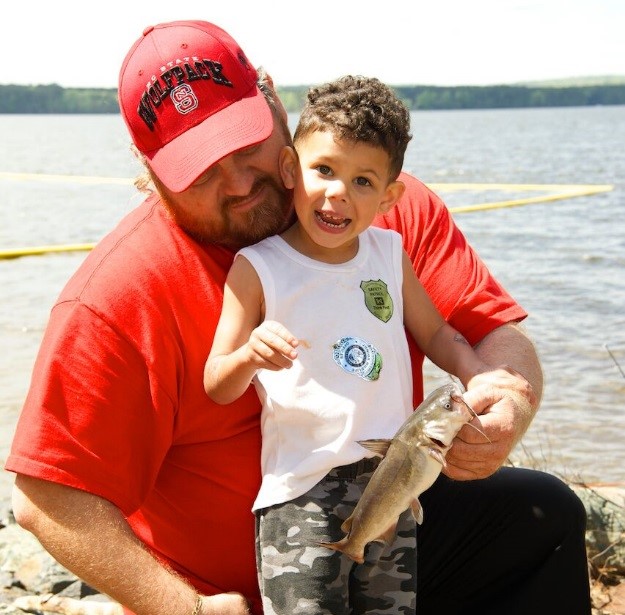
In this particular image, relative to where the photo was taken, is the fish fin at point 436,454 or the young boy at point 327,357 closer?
the fish fin at point 436,454

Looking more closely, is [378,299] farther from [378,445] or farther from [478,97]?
[478,97]

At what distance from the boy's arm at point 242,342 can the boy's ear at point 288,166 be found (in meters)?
0.32

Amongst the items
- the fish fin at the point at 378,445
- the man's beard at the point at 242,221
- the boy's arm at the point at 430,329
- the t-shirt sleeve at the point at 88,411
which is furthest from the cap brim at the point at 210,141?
the fish fin at the point at 378,445

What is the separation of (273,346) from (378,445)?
45 centimetres

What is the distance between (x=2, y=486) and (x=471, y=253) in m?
4.32

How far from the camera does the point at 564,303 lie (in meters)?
12.1

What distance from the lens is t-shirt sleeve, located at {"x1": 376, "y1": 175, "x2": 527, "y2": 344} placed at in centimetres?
363

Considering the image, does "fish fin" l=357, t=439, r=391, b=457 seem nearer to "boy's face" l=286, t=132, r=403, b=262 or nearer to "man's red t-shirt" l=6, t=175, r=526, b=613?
"man's red t-shirt" l=6, t=175, r=526, b=613

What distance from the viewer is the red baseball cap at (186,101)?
331cm

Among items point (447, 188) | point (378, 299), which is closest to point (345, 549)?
point (378, 299)

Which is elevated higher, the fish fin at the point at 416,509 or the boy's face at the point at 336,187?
the boy's face at the point at 336,187

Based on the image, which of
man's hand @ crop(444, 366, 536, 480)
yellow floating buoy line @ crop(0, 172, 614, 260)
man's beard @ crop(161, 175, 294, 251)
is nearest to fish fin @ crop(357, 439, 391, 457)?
man's hand @ crop(444, 366, 536, 480)

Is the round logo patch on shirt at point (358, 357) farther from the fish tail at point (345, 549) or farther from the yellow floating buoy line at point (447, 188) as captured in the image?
the yellow floating buoy line at point (447, 188)

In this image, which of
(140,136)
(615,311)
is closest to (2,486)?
(140,136)
